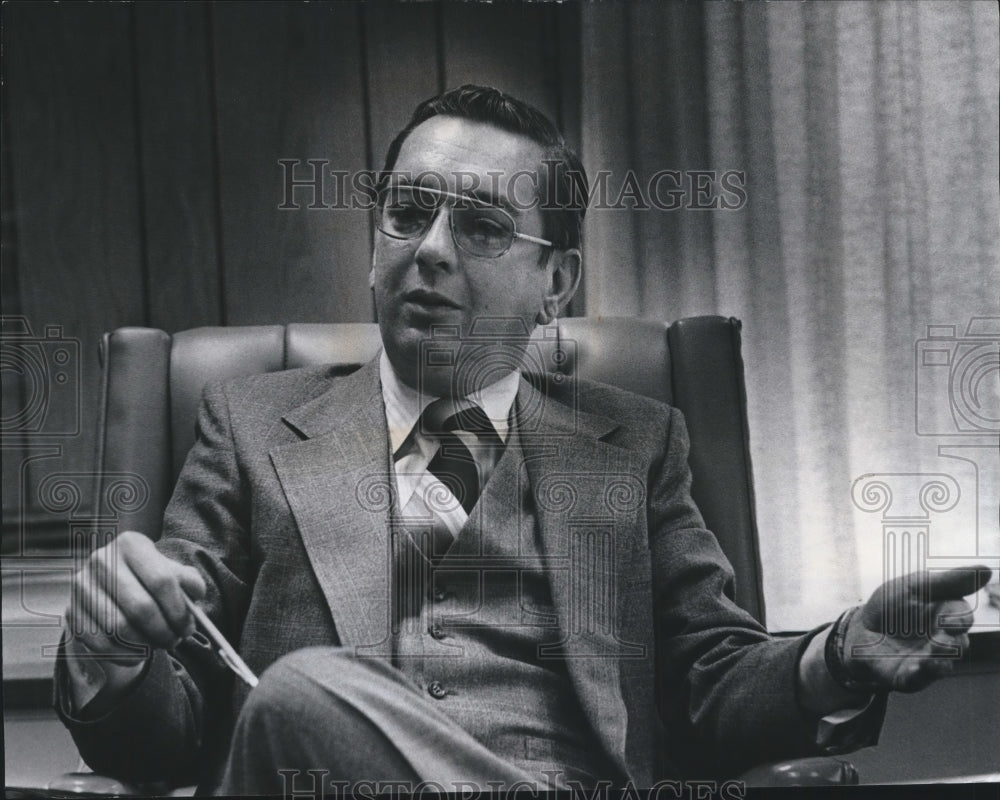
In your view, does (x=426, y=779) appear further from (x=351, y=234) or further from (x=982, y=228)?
(x=982, y=228)

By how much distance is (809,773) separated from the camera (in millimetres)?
1518

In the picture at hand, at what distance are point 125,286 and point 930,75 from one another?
4.69ft

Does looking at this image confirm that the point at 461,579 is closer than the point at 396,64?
Yes

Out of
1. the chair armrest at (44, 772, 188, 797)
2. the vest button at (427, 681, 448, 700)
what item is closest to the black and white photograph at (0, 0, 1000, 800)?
the vest button at (427, 681, 448, 700)

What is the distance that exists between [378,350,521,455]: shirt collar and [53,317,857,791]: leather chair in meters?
0.05

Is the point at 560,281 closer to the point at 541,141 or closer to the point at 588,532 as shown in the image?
the point at 541,141

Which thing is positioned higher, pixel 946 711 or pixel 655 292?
pixel 655 292

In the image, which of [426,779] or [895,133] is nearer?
[426,779]

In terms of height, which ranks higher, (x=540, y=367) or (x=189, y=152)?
(x=189, y=152)

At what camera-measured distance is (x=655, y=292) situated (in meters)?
1.91

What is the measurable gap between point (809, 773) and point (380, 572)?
27.6 inches

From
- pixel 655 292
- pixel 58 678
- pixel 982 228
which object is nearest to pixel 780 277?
pixel 655 292

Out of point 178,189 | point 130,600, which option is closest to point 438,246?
point 178,189

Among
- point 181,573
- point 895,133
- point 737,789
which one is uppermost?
point 895,133
